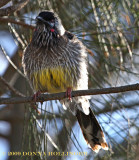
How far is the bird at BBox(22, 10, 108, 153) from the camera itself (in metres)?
3.37

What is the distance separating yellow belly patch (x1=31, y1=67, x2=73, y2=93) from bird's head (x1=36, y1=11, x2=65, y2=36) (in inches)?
18.2

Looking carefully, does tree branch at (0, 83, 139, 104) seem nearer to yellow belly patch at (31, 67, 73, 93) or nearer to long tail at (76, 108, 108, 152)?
Answer: yellow belly patch at (31, 67, 73, 93)

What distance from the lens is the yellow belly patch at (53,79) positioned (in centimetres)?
334

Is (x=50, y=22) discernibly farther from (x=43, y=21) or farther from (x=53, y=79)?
(x=53, y=79)

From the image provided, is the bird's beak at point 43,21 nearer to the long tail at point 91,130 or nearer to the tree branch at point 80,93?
the tree branch at point 80,93

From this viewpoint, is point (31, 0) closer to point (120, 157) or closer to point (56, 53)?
point (56, 53)

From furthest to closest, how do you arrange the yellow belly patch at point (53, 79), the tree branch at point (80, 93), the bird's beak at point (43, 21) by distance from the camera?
the yellow belly patch at point (53, 79) < the bird's beak at point (43, 21) < the tree branch at point (80, 93)

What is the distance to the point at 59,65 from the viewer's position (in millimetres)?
3377

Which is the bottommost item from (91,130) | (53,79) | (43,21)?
(91,130)

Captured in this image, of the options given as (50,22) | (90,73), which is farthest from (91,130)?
(50,22)

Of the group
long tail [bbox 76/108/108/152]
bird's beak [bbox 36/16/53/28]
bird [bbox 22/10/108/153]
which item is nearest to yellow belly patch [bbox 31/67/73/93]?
bird [bbox 22/10/108/153]

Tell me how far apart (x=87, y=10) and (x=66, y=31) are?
39 centimetres

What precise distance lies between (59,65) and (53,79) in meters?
0.16

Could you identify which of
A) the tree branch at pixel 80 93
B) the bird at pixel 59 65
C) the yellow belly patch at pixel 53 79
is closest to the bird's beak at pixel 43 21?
the bird at pixel 59 65
